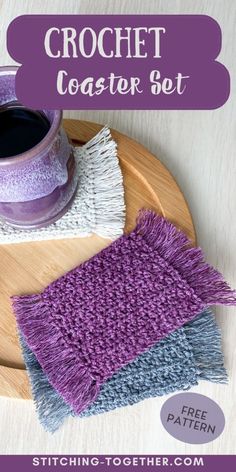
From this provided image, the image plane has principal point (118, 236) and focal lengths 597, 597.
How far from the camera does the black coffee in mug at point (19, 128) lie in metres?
0.52

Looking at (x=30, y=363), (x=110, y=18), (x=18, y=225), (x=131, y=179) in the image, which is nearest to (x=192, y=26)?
(x=110, y=18)

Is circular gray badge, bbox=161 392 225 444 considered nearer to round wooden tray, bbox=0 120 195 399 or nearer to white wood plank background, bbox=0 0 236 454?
white wood plank background, bbox=0 0 236 454

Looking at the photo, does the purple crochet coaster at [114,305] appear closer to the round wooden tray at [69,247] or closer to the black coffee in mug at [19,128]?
the round wooden tray at [69,247]

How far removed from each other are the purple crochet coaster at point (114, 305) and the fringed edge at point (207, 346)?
0.01 meters

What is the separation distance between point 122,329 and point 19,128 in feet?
0.66

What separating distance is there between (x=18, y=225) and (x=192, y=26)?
1.07 ft

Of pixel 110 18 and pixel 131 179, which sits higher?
pixel 110 18

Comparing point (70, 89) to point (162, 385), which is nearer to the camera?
point (162, 385)

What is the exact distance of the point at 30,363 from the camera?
1.73ft

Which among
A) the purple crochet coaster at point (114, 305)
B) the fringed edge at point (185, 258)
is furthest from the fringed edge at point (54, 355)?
the fringed edge at point (185, 258)

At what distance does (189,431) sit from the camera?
1.77 feet

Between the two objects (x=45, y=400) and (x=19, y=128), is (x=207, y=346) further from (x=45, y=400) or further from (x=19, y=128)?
(x=19, y=128)

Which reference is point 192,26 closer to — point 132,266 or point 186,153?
point 186,153
